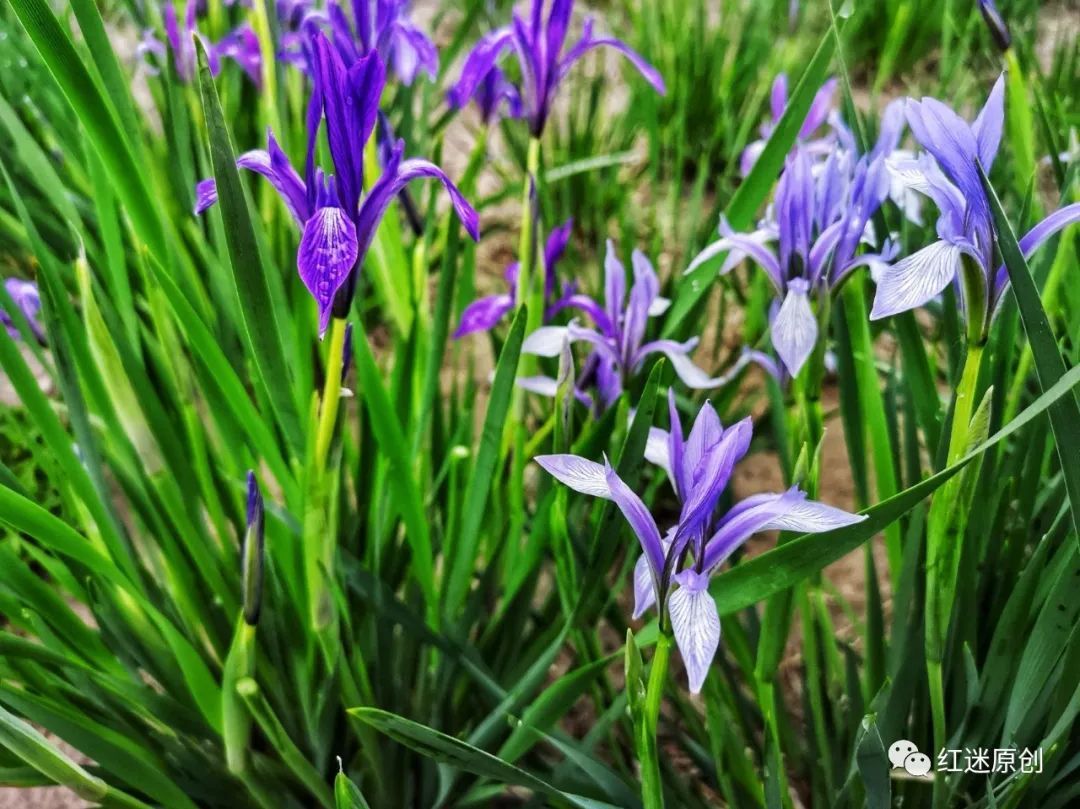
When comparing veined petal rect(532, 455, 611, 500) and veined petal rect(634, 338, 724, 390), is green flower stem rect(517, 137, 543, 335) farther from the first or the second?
veined petal rect(532, 455, 611, 500)

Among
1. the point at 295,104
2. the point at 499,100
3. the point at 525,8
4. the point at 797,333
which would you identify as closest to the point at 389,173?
the point at 797,333

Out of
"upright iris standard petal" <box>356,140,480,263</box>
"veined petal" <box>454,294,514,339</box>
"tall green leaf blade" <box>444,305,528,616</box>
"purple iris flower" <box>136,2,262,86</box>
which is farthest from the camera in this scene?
"purple iris flower" <box>136,2,262,86</box>

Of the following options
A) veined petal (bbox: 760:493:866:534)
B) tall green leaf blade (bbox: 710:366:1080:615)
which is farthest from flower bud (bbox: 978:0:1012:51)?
veined petal (bbox: 760:493:866:534)

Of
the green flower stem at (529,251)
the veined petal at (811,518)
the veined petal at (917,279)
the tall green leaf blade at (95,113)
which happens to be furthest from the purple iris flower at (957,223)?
the tall green leaf blade at (95,113)

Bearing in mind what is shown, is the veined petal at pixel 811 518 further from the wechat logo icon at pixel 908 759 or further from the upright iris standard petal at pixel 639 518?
the wechat logo icon at pixel 908 759

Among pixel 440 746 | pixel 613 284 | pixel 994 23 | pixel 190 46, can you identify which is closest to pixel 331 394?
pixel 440 746

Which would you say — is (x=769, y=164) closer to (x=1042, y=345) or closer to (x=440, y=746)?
(x=1042, y=345)

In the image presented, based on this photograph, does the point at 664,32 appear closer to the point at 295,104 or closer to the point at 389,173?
the point at 295,104
